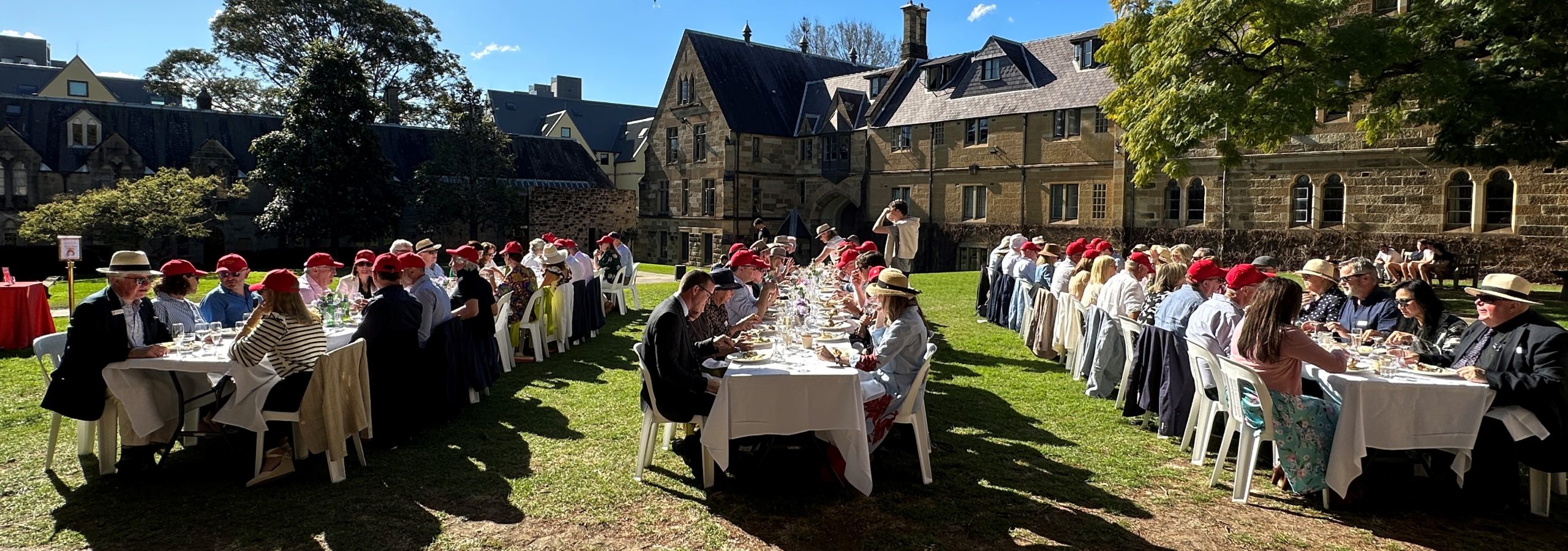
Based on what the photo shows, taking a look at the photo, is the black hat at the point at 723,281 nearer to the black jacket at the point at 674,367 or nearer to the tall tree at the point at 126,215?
the black jacket at the point at 674,367

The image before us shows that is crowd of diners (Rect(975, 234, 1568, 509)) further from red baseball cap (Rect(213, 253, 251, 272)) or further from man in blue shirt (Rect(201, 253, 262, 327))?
red baseball cap (Rect(213, 253, 251, 272))

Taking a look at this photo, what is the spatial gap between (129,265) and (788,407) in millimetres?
4758

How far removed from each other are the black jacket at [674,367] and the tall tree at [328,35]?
3705 centimetres

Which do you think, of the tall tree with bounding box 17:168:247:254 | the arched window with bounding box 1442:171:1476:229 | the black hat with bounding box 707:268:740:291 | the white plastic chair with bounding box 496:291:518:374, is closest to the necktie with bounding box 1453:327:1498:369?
Answer: the black hat with bounding box 707:268:740:291

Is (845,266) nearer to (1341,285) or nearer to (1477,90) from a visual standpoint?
(1341,285)

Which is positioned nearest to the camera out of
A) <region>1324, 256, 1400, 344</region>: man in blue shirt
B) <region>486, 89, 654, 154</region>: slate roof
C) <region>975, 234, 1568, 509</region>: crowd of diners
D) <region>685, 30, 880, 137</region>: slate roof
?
<region>975, 234, 1568, 509</region>: crowd of diners

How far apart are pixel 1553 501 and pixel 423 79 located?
45197 millimetres

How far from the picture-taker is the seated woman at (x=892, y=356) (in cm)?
577

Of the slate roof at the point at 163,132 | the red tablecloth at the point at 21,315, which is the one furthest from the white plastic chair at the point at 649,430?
the slate roof at the point at 163,132

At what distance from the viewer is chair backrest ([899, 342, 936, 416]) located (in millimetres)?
5738

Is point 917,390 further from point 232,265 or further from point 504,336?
point 232,265

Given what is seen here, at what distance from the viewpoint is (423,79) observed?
43.1 metres

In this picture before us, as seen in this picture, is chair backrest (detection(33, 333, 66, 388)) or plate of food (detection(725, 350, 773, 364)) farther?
chair backrest (detection(33, 333, 66, 388))

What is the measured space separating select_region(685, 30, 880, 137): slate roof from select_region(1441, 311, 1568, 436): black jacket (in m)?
34.0
